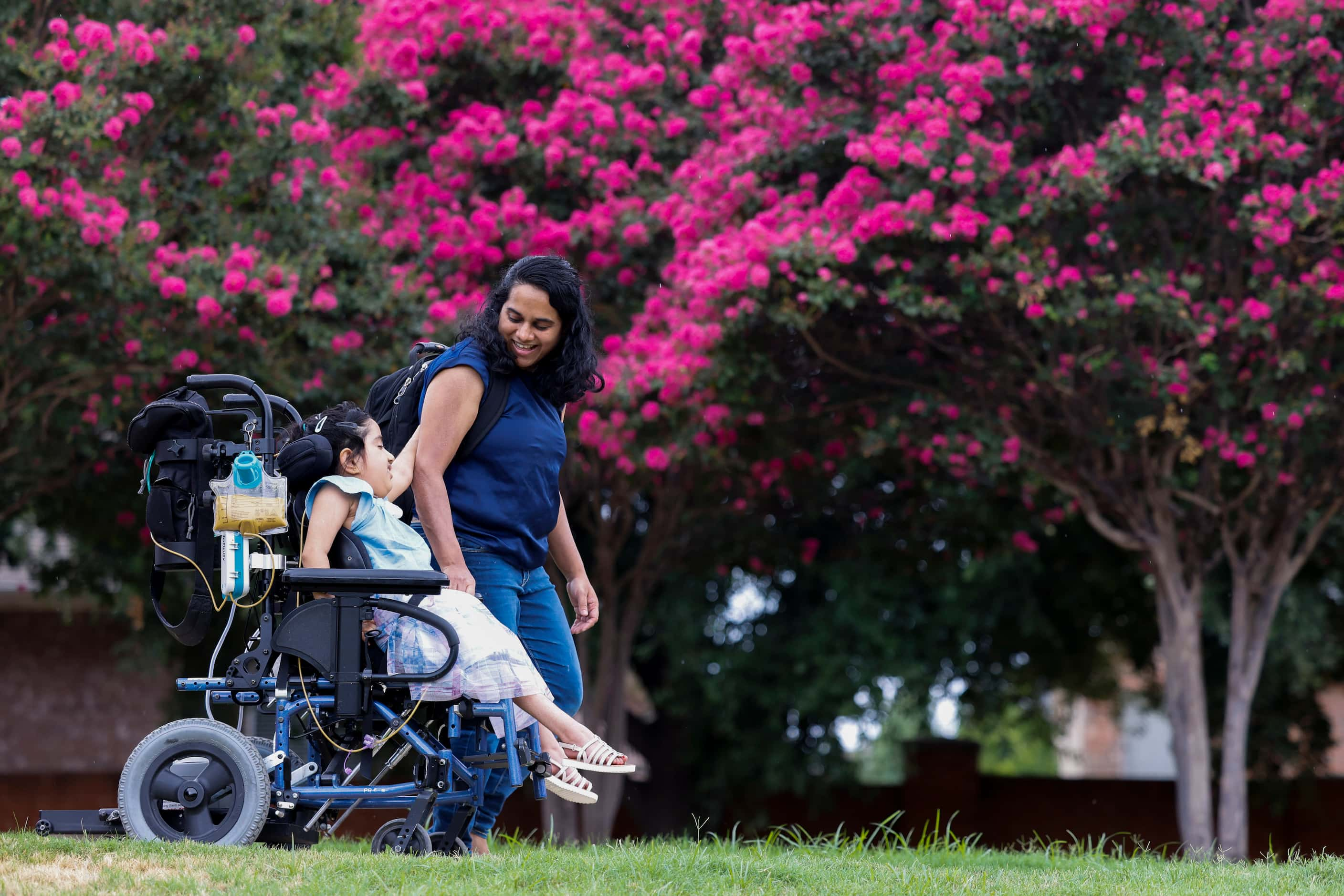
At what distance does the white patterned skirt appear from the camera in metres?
4.11

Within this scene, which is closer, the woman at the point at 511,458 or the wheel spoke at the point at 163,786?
the wheel spoke at the point at 163,786

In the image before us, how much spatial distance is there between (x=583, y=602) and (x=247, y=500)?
3.59 feet

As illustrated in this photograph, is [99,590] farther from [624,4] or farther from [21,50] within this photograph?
[624,4]

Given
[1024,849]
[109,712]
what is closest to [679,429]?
[1024,849]

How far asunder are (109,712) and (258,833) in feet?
41.7

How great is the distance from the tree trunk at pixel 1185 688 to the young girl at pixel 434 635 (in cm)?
584

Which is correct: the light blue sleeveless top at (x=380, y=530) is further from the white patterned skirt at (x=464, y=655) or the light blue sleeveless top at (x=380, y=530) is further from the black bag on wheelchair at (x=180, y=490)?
the black bag on wheelchair at (x=180, y=490)

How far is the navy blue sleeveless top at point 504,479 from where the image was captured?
428cm

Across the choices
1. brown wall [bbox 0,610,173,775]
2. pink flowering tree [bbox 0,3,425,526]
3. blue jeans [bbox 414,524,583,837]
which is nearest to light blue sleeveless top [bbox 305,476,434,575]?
blue jeans [bbox 414,524,583,837]

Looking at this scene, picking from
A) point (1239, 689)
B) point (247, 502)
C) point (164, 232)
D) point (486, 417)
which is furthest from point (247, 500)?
point (1239, 689)

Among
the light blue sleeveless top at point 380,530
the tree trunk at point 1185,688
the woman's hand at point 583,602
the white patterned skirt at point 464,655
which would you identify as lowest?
the tree trunk at point 1185,688

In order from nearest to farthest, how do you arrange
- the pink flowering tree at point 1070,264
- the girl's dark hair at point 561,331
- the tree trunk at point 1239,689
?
the girl's dark hair at point 561,331 → the pink flowering tree at point 1070,264 → the tree trunk at point 1239,689

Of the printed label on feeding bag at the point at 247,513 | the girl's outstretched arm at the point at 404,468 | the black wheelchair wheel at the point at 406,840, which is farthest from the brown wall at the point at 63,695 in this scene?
the printed label on feeding bag at the point at 247,513

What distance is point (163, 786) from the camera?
408 centimetres
